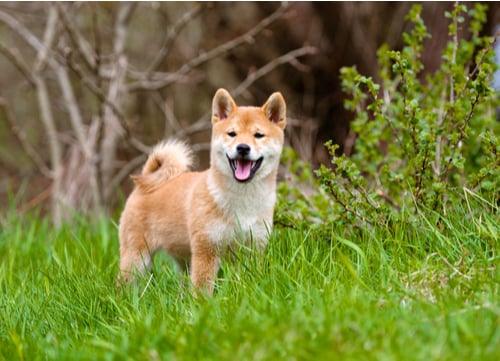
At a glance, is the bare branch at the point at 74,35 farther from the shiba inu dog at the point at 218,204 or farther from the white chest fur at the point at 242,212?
the white chest fur at the point at 242,212

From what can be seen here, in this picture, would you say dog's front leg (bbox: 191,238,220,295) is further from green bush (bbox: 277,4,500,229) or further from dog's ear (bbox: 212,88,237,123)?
dog's ear (bbox: 212,88,237,123)

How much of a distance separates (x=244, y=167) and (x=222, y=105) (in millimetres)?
502

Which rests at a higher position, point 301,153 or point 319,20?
point 319,20

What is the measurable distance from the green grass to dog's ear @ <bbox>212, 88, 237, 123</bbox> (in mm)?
752

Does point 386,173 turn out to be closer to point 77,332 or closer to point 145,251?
point 145,251

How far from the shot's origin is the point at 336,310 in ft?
9.07

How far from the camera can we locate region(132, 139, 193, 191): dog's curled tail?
4520 mm

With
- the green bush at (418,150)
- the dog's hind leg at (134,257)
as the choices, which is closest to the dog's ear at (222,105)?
the green bush at (418,150)

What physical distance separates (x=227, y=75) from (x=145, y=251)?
5.48 m

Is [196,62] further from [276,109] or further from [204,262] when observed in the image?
[204,262]

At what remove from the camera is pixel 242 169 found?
152 inches

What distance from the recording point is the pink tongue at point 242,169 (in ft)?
12.5

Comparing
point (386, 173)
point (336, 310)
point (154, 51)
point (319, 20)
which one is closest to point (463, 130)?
point (386, 173)

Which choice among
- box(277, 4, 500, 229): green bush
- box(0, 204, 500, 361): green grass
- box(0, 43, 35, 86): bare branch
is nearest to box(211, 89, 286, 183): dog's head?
box(277, 4, 500, 229): green bush
